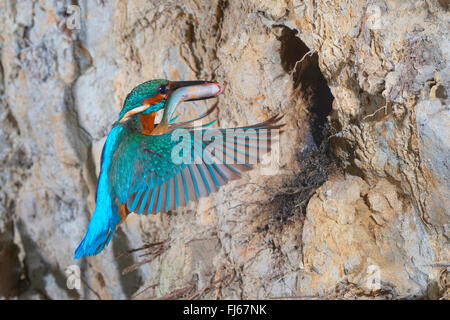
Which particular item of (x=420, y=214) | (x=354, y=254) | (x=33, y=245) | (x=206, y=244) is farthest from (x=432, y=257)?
(x=33, y=245)

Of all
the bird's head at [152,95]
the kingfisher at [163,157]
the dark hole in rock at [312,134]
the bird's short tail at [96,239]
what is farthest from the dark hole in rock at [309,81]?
the bird's short tail at [96,239]

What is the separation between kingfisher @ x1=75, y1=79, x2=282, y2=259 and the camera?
4.29 feet

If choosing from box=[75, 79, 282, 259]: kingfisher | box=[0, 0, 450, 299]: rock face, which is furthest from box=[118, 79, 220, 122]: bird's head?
box=[0, 0, 450, 299]: rock face

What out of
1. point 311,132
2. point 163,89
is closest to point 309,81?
point 311,132

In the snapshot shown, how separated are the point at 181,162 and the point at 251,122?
0.42 metres

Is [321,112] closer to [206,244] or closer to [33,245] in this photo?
[206,244]

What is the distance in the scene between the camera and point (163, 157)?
4.42 ft

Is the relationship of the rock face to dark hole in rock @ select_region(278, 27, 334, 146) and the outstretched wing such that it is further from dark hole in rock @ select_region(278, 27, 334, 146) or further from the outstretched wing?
the outstretched wing

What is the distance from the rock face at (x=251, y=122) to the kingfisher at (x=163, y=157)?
0.25 m

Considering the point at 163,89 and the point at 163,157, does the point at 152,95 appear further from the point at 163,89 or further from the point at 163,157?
the point at 163,157

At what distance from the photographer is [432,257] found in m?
1.21

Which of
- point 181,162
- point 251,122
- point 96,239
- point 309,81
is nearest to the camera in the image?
point 181,162

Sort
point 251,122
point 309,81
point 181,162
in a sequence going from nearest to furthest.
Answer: point 181,162 → point 309,81 → point 251,122

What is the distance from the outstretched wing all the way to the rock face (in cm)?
26
